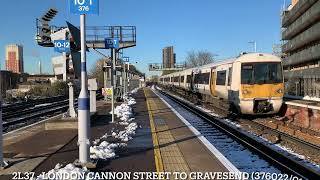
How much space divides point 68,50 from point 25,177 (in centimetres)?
777

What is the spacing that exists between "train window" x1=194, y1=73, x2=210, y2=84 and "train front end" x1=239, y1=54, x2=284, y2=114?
9.52 metres

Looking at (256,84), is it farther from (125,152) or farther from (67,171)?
(67,171)

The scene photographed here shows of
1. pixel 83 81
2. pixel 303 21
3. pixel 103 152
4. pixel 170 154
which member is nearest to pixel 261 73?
pixel 170 154

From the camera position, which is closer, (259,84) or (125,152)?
(125,152)

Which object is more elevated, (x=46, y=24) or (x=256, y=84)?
(x=46, y=24)

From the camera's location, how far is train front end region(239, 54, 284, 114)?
20.5 m

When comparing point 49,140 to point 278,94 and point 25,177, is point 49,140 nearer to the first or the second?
point 25,177

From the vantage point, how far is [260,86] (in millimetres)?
20672

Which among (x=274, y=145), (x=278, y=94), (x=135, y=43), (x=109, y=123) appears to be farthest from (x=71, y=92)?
(x=135, y=43)

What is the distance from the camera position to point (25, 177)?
312 inches

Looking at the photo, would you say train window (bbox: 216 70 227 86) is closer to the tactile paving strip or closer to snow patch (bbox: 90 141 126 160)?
the tactile paving strip

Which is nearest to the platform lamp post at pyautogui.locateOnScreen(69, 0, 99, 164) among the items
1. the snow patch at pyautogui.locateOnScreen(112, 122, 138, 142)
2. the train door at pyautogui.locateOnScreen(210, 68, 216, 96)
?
the snow patch at pyautogui.locateOnScreen(112, 122, 138, 142)

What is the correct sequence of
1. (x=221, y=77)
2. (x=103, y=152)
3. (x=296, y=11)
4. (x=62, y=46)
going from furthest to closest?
(x=296, y=11)
(x=221, y=77)
(x=62, y=46)
(x=103, y=152)

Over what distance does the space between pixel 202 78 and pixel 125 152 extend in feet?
76.7
